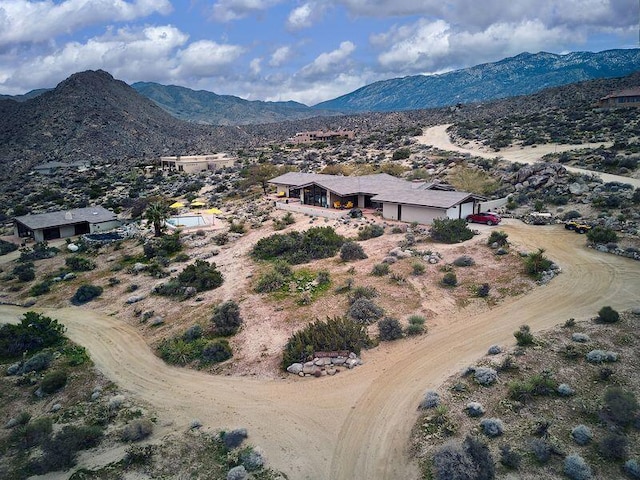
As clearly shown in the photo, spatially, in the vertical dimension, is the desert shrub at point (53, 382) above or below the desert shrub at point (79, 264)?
below

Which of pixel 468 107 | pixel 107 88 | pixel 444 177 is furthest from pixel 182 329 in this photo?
pixel 107 88

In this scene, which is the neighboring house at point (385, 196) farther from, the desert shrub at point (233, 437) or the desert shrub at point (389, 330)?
the desert shrub at point (233, 437)

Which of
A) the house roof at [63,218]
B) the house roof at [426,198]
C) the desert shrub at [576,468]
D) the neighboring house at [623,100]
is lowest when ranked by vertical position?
the desert shrub at [576,468]

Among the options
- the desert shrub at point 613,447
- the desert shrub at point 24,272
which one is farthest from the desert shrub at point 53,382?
the desert shrub at point 613,447

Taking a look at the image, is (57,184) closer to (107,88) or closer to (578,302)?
(578,302)

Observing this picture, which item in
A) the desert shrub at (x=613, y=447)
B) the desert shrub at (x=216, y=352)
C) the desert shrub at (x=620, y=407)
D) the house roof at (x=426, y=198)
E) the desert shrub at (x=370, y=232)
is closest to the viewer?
the desert shrub at (x=613, y=447)

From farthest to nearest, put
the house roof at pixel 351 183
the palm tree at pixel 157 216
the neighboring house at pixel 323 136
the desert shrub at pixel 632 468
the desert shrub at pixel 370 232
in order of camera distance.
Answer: the neighboring house at pixel 323 136
the house roof at pixel 351 183
the palm tree at pixel 157 216
the desert shrub at pixel 370 232
the desert shrub at pixel 632 468
